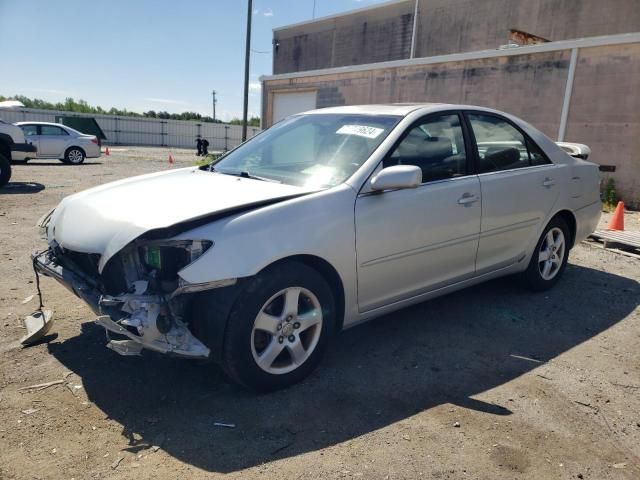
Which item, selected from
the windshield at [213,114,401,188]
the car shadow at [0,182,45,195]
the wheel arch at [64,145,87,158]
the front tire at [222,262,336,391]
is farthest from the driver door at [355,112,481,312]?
the wheel arch at [64,145,87,158]

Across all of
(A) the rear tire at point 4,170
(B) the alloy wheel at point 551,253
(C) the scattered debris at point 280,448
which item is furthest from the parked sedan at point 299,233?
(A) the rear tire at point 4,170

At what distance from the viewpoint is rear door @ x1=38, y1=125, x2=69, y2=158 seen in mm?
16531

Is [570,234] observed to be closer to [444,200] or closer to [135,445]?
[444,200]

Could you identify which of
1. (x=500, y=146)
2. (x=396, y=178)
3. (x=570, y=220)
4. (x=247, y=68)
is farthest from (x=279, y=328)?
(x=247, y=68)

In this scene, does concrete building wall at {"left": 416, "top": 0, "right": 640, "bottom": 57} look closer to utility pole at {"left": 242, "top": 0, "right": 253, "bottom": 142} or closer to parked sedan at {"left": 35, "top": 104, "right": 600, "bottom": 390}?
utility pole at {"left": 242, "top": 0, "right": 253, "bottom": 142}

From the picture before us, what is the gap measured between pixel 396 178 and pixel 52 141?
1685 cm

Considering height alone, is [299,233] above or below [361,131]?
below

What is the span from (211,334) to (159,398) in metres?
0.58

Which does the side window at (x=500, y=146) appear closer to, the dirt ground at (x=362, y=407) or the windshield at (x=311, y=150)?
the windshield at (x=311, y=150)

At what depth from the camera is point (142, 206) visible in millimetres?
2857

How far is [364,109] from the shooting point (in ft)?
12.8

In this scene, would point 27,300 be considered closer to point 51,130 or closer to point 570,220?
point 570,220

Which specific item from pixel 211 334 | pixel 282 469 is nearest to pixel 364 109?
pixel 211 334

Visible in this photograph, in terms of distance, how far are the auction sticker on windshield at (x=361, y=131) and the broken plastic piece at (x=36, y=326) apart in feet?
8.19
